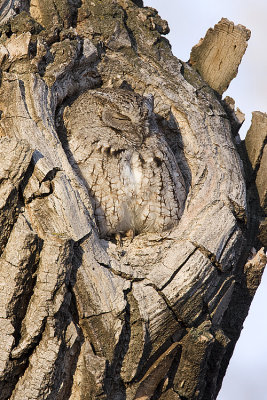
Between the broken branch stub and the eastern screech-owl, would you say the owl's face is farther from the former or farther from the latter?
the broken branch stub

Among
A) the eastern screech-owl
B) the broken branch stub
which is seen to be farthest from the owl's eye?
the broken branch stub

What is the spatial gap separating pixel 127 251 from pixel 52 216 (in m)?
0.72

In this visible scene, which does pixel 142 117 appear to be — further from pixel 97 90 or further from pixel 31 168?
pixel 31 168

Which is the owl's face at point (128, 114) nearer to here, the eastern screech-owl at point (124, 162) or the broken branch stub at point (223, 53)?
the eastern screech-owl at point (124, 162)

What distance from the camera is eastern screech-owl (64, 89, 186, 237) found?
4574 mm

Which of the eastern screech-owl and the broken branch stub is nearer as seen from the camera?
the eastern screech-owl

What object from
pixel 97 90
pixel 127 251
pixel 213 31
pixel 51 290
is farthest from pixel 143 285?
pixel 213 31

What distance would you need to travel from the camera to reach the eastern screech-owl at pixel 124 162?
4574 mm

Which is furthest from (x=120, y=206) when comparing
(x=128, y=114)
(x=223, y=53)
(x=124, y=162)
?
(x=223, y=53)

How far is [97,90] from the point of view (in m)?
4.98

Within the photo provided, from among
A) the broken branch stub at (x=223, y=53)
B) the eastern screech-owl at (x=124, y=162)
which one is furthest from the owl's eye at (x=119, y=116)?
the broken branch stub at (x=223, y=53)

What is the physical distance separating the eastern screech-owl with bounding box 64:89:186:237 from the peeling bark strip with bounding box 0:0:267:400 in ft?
0.04

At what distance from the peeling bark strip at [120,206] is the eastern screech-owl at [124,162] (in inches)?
0.5

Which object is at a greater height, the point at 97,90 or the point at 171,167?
the point at 97,90
